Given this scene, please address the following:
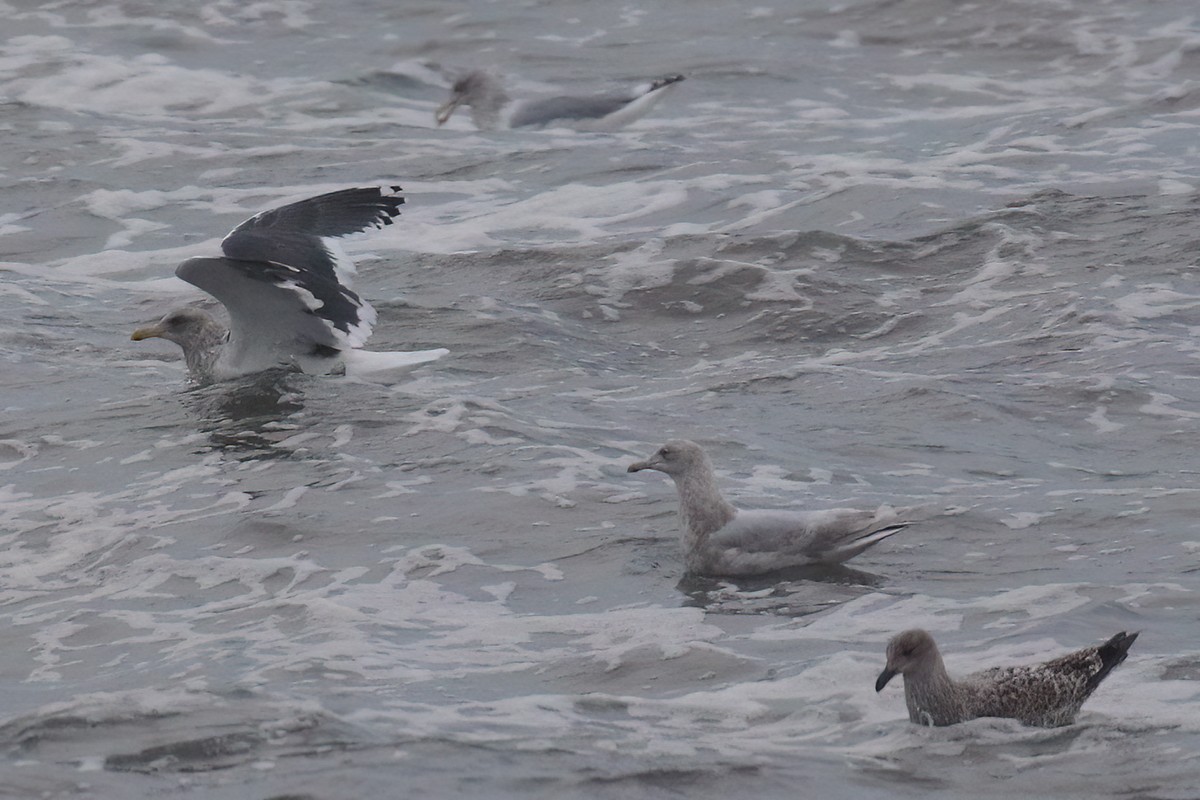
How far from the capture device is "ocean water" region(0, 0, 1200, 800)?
6344 millimetres

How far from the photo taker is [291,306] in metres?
11.6

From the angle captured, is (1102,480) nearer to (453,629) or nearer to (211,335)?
(453,629)

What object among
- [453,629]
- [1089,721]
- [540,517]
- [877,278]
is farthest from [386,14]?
[1089,721]

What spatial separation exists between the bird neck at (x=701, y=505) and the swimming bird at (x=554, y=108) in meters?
10.5

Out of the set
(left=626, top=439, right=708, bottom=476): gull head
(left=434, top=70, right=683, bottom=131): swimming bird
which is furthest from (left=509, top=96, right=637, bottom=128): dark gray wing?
(left=626, top=439, right=708, bottom=476): gull head

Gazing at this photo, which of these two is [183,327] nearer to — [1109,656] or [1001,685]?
[1001,685]

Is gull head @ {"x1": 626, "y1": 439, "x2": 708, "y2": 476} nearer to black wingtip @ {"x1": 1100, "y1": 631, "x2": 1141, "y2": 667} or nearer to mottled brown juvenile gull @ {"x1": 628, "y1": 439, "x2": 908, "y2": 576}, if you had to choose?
mottled brown juvenile gull @ {"x1": 628, "y1": 439, "x2": 908, "y2": 576}

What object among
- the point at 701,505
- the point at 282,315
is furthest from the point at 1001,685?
the point at 282,315

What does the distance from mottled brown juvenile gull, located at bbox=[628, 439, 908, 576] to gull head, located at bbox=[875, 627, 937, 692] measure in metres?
1.61

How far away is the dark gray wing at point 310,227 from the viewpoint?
1112 cm

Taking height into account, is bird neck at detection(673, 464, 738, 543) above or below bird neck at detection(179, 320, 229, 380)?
below

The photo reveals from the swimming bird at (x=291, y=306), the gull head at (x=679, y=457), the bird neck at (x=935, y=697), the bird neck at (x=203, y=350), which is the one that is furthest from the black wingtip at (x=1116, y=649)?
the bird neck at (x=203, y=350)

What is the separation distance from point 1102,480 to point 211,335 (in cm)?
569

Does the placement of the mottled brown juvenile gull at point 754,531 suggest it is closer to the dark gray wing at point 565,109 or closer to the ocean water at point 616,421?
the ocean water at point 616,421
